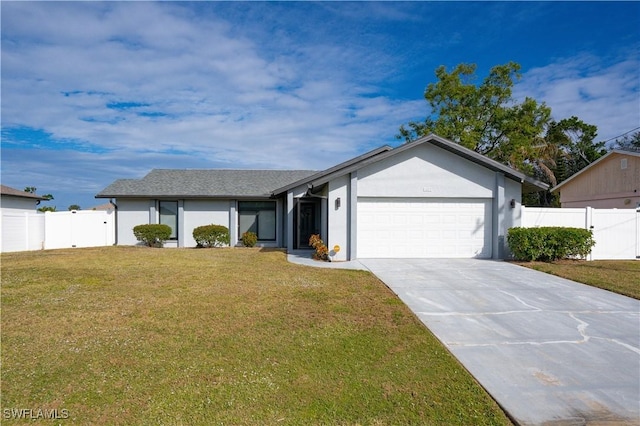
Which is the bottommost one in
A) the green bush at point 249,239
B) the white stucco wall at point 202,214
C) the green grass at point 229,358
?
the green grass at point 229,358

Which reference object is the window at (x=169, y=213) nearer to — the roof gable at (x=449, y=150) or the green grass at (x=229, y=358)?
the roof gable at (x=449, y=150)

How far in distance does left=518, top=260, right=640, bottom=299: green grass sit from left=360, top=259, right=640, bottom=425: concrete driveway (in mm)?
568

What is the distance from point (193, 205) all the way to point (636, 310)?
17242 millimetres

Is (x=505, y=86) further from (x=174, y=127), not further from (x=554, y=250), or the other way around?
(x=174, y=127)

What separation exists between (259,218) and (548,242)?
1278 centimetres

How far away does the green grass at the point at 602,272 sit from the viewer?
28.0 ft

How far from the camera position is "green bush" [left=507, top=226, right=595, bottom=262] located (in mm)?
11859

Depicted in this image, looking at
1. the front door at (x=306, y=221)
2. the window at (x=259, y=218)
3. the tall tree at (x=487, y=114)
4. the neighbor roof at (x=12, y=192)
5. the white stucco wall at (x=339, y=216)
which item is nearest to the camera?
the white stucco wall at (x=339, y=216)

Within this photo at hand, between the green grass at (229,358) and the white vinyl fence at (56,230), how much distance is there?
10.0 m

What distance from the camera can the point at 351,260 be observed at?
12422 millimetres

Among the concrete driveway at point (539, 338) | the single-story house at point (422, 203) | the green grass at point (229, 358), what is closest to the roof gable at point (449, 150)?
the single-story house at point (422, 203)

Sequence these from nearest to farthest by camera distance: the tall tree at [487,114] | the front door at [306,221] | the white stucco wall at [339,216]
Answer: the white stucco wall at [339,216]
the front door at [306,221]
the tall tree at [487,114]

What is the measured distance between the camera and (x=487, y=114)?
27.6 m

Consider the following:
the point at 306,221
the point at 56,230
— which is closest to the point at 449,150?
the point at 306,221
